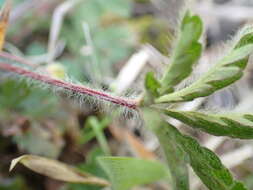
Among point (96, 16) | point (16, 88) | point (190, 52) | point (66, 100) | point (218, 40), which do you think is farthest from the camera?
point (218, 40)

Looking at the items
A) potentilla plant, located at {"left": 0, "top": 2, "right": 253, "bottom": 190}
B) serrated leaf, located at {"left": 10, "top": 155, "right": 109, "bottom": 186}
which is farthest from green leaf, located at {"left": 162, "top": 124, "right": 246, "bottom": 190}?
serrated leaf, located at {"left": 10, "top": 155, "right": 109, "bottom": 186}

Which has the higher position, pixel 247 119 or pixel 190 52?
pixel 190 52

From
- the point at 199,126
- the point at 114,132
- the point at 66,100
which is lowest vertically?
the point at 114,132

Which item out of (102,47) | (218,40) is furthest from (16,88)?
(218,40)

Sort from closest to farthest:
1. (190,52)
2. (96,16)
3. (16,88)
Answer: (190,52) → (16,88) → (96,16)

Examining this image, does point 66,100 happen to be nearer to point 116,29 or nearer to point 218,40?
point 116,29

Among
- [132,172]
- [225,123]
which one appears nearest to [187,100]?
[225,123]
